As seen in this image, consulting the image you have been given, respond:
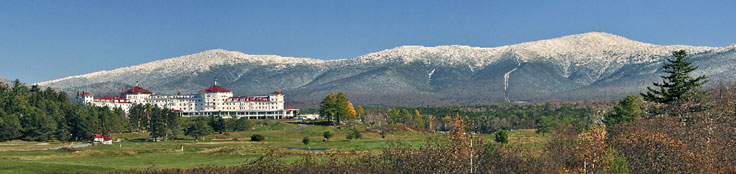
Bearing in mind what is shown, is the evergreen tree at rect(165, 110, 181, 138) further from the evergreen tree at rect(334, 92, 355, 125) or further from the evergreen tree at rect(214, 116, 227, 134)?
the evergreen tree at rect(334, 92, 355, 125)

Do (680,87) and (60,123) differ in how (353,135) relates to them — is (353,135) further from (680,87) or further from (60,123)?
(680,87)

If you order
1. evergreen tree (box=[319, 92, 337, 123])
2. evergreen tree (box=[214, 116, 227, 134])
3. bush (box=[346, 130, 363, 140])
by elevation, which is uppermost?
evergreen tree (box=[319, 92, 337, 123])

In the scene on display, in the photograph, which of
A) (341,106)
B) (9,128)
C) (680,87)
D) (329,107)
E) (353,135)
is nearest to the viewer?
(680,87)

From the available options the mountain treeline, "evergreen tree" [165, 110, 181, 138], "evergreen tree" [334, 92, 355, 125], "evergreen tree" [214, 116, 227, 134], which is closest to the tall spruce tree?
the mountain treeline

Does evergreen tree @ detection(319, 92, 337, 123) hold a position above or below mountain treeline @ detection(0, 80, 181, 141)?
above

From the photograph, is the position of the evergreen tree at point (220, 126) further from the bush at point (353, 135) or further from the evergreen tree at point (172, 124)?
the bush at point (353, 135)

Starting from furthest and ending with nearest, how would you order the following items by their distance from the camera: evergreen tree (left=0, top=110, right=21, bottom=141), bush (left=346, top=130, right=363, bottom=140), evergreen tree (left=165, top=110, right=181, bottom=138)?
evergreen tree (left=165, top=110, right=181, bottom=138) → bush (left=346, top=130, right=363, bottom=140) → evergreen tree (left=0, top=110, right=21, bottom=141)

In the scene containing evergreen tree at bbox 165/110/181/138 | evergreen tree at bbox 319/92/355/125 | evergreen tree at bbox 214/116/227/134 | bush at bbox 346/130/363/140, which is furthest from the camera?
evergreen tree at bbox 319/92/355/125

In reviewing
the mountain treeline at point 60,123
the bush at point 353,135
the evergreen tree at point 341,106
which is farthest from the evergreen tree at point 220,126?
the evergreen tree at point 341,106

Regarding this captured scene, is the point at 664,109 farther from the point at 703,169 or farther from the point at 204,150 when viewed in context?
the point at 204,150

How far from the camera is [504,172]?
58.3 m

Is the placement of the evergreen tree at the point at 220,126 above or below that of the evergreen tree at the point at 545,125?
above

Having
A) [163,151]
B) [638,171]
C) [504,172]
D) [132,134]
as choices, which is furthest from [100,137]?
[638,171]

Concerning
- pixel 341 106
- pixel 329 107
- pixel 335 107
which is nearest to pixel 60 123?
pixel 329 107
